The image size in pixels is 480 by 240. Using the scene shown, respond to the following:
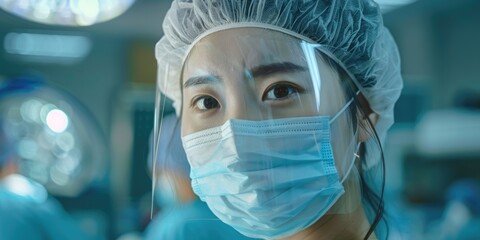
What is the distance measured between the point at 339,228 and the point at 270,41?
319 millimetres

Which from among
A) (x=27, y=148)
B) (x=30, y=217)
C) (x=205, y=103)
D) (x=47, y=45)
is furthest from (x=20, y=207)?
(x=47, y=45)

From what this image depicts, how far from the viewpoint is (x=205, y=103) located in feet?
3.12

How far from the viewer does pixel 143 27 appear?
7.57 ft

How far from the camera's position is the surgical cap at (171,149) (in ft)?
3.34

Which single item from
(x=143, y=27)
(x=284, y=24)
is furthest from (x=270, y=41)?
(x=143, y=27)

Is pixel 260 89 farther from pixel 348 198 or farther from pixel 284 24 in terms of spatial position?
pixel 348 198

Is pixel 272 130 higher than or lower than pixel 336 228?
higher

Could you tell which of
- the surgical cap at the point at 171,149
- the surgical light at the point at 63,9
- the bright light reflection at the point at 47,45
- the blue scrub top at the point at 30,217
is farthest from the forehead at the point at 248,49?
the bright light reflection at the point at 47,45

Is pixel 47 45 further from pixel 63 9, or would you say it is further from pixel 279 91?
pixel 279 91

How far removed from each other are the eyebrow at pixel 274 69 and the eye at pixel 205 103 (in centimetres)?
8

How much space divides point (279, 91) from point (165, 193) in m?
0.33

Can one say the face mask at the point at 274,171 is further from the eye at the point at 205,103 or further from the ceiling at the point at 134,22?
the ceiling at the point at 134,22

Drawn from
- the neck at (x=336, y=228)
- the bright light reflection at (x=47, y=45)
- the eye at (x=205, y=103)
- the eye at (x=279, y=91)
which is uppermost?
the eye at (x=279, y=91)

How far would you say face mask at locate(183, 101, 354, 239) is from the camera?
35.6 inches
